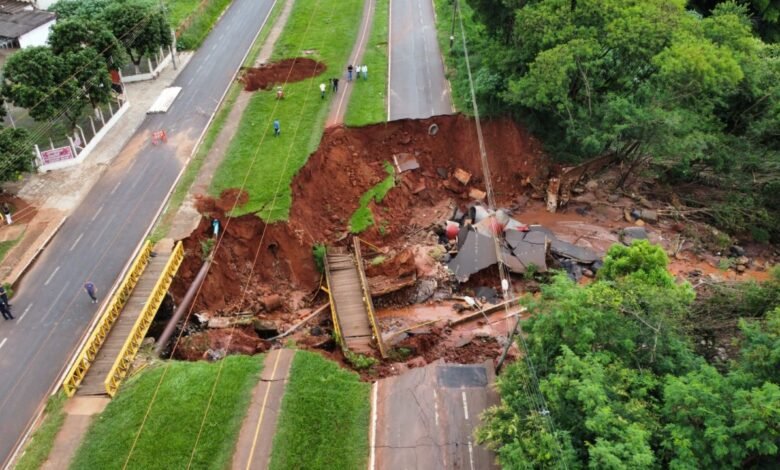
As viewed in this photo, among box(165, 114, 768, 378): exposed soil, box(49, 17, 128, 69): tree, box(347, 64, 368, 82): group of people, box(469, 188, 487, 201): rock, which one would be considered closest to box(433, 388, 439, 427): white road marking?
box(165, 114, 768, 378): exposed soil

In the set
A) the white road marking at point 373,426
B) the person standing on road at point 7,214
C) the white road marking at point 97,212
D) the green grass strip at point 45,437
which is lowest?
the white road marking at point 373,426

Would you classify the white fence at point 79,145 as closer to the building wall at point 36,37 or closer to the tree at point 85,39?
the tree at point 85,39

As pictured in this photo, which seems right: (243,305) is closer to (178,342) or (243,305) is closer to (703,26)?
(178,342)

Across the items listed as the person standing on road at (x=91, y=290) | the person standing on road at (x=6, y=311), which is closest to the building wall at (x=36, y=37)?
the person standing on road at (x=6, y=311)

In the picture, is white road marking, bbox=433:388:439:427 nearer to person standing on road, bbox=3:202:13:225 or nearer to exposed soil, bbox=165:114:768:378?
exposed soil, bbox=165:114:768:378

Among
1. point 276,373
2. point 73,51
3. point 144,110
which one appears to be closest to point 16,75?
point 73,51
